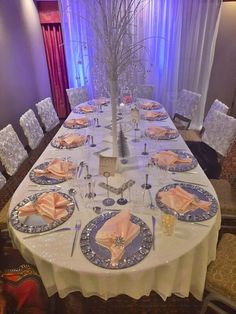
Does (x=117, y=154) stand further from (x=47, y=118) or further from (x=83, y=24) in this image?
(x=83, y=24)

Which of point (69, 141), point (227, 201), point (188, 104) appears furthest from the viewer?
point (188, 104)

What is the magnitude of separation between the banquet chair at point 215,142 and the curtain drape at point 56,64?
2535mm

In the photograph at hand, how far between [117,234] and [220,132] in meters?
1.61

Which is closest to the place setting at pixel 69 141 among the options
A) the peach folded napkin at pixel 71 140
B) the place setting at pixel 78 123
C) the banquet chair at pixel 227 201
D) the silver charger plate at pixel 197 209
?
the peach folded napkin at pixel 71 140

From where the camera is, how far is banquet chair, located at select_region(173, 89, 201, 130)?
3.07 m

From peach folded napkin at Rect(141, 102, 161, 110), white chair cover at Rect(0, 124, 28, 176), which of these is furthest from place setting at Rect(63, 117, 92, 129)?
peach folded napkin at Rect(141, 102, 161, 110)

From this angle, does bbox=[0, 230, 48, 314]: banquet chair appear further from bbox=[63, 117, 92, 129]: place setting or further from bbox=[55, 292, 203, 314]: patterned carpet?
bbox=[63, 117, 92, 129]: place setting

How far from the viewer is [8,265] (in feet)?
4.40

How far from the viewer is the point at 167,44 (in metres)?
3.77

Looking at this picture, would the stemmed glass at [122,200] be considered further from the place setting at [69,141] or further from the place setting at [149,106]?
the place setting at [149,106]

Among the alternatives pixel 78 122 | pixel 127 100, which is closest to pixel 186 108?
pixel 127 100

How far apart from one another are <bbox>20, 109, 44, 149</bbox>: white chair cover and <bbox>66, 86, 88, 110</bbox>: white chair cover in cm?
95

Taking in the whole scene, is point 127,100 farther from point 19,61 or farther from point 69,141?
point 19,61

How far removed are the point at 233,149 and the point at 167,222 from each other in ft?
3.83
